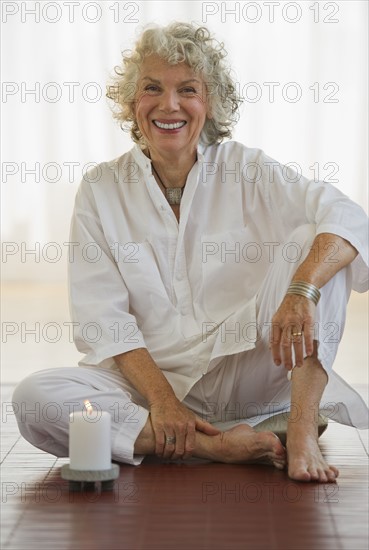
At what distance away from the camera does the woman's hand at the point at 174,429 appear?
2246 mm

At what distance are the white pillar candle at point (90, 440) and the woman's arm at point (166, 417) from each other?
236 mm

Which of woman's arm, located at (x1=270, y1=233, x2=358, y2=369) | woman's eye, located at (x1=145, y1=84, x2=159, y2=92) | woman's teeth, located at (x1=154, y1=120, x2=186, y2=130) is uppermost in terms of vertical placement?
woman's eye, located at (x1=145, y1=84, x2=159, y2=92)

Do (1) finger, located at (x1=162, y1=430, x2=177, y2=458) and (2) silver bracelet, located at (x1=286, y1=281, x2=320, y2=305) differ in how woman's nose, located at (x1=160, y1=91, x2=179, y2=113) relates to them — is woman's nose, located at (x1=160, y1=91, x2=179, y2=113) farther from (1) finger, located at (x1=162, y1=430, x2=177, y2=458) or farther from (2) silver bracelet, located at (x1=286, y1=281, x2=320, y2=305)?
(1) finger, located at (x1=162, y1=430, x2=177, y2=458)

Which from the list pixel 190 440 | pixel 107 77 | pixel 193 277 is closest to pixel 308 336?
pixel 190 440

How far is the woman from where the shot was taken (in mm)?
2254

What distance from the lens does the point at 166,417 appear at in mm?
2254

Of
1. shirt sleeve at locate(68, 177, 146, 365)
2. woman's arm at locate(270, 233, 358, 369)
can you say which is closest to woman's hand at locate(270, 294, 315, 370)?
woman's arm at locate(270, 233, 358, 369)

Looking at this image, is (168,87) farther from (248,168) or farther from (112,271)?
(112,271)

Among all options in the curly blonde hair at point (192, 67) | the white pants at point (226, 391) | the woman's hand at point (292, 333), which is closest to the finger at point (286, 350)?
the woman's hand at point (292, 333)

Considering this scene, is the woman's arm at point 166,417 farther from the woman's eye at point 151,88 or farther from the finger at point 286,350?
the woman's eye at point 151,88

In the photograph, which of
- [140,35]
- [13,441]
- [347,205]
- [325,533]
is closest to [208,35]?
[140,35]

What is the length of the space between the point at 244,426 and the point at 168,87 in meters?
0.83

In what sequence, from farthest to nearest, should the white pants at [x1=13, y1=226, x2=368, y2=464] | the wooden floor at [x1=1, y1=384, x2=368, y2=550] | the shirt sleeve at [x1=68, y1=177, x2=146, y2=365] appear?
the shirt sleeve at [x1=68, y1=177, x2=146, y2=365] → the white pants at [x1=13, y1=226, x2=368, y2=464] → the wooden floor at [x1=1, y1=384, x2=368, y2=550]

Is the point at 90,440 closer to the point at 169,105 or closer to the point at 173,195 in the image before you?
the point at 173,195
